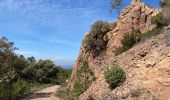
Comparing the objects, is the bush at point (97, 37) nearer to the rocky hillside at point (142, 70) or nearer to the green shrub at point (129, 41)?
the rocky hillside at point (142, 70)

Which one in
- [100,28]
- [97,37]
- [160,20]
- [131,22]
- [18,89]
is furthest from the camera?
[18,89]

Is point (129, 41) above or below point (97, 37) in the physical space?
below

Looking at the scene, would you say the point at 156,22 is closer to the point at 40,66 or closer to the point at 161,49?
the point at 161,49

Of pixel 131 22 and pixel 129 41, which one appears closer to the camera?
pixel 129 41

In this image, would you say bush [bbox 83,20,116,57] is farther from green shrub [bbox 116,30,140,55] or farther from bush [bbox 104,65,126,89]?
bush [bbox 104,65,126,89]

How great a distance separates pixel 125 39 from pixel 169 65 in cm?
1136

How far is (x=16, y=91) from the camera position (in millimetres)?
39062

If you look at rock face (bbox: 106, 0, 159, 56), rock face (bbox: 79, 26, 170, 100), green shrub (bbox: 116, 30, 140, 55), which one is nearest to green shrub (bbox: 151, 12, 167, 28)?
green shrub (bbox: 116, 30, 140, 55)

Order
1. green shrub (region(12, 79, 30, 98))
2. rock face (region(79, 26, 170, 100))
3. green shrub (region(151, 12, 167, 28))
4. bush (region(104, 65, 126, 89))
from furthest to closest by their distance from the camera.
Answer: green shrub (region(12, 79, 30, 98))
green shrub (region(151, 12, 167, 28))
bush (region(104, 65, 126, 89))
rock face (region(79, 26, 170, 100))

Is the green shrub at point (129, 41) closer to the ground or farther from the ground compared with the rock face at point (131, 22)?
closer to the ground

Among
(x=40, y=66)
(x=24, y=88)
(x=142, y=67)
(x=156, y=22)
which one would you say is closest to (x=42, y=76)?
(x=40, y=66)

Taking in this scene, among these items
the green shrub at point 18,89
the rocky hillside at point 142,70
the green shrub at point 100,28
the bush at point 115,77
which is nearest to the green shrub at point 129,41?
the rocky hillside at point 142,70

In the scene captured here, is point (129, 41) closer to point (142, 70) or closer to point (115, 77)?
point (115, 77)

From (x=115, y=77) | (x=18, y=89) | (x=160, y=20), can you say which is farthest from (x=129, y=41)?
(x=18, y=89)
